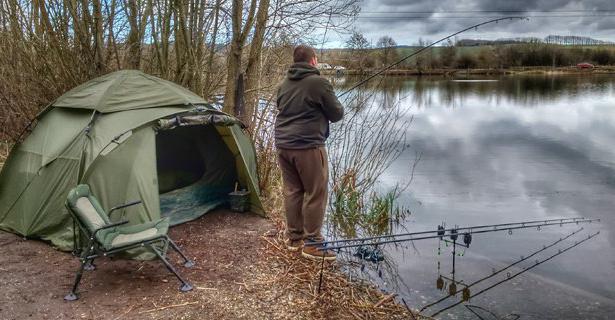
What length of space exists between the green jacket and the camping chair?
4.34 ft

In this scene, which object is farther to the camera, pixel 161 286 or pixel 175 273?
pixel 161 286

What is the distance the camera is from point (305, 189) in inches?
203

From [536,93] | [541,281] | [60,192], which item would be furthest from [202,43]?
[536,93]

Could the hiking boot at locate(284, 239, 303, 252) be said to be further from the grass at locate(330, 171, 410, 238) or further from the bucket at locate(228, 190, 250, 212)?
the grass at locate(330, 171, 410, 238)

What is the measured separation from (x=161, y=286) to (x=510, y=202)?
823 centimetres

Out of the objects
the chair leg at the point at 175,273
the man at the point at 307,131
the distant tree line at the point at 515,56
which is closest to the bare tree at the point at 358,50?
the man at the point at 307,131

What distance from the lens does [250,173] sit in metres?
6.79

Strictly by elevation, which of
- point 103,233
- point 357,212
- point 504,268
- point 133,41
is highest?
point 133,41

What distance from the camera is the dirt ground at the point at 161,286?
4.34m

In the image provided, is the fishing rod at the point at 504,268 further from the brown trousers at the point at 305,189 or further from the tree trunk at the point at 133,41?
the tree trunk at the point at 133,41

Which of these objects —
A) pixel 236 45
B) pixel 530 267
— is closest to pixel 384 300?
pixel 530 267

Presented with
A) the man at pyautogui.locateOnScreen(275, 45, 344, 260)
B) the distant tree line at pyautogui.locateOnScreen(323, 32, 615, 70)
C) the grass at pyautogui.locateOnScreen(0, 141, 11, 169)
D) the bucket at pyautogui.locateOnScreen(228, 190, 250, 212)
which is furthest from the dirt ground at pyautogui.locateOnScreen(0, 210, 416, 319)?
the distant tree line at pyautogui.locateOnScreen(323, 32, 615, 70)

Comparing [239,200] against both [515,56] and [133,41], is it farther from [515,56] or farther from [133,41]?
[515,56]

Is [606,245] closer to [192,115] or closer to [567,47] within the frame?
[192,115]
